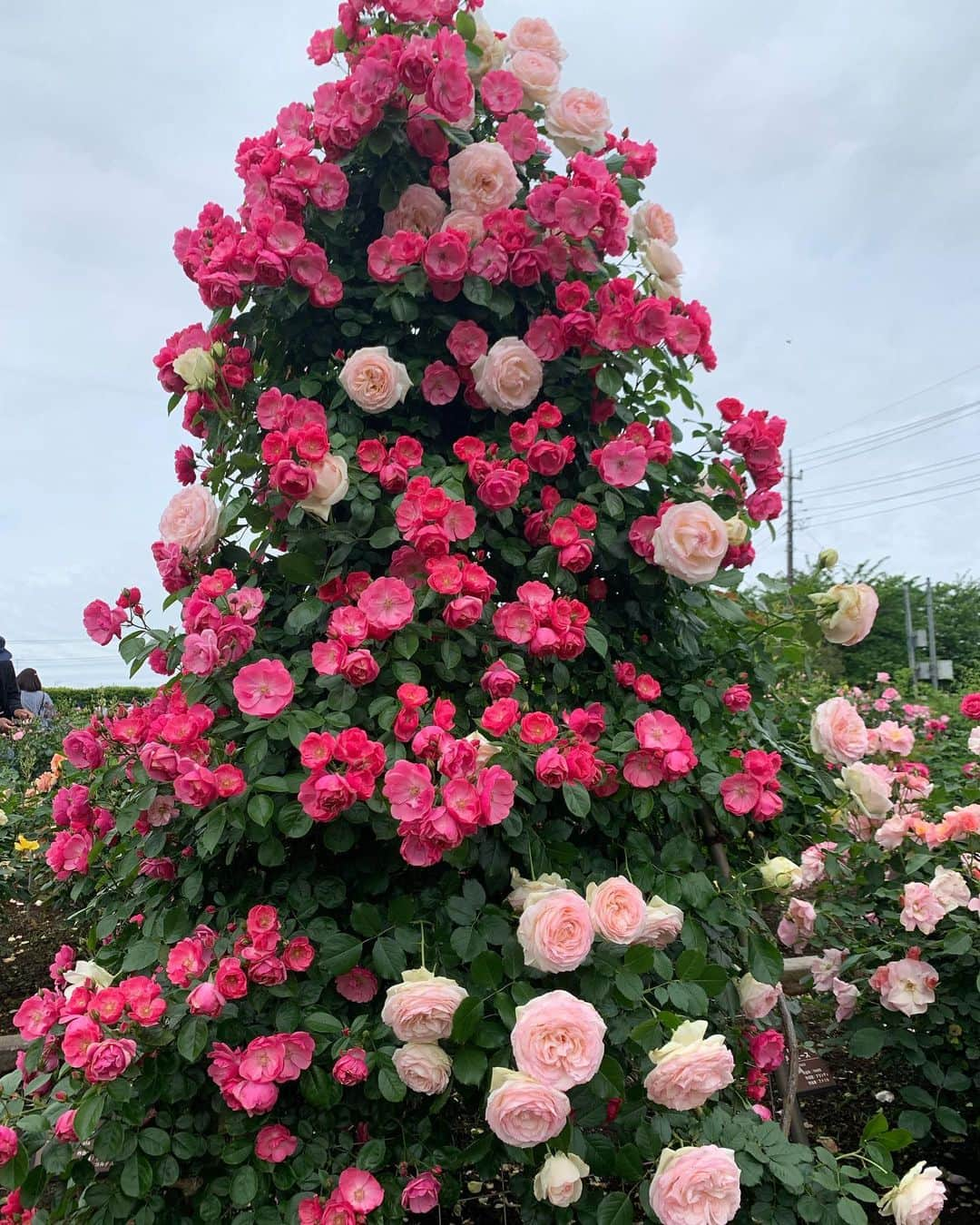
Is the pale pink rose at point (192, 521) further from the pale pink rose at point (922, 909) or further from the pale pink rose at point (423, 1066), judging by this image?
the pale pink rose at point (922, 909)

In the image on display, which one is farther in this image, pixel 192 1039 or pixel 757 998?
pixel 757 998

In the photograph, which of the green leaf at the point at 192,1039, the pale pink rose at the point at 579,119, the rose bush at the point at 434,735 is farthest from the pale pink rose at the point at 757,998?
the pale pink rose at the point at 579,119

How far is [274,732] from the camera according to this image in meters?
1.40

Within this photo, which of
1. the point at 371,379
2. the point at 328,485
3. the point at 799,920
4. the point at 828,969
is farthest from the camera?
the point at 828,969

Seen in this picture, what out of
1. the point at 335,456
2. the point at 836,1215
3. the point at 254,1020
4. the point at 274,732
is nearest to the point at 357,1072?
the point at 254,1020

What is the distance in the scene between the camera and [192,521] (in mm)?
1695

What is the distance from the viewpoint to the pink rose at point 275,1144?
1371 millimetres

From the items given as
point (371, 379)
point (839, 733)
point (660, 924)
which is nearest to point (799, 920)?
point (839, 733)

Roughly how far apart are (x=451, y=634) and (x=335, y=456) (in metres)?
0.37

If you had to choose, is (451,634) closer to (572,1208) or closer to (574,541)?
(574,541)

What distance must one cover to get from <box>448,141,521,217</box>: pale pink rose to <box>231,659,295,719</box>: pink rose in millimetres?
1017

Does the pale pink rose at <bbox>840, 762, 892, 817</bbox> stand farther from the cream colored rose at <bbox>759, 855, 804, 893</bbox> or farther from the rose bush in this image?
the cream colored rose at <bbox>759, 855, 804, 893</bbox>

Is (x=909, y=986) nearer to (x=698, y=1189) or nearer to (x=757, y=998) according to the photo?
(x=757, y=998)

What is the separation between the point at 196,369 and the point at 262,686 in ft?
2.38
